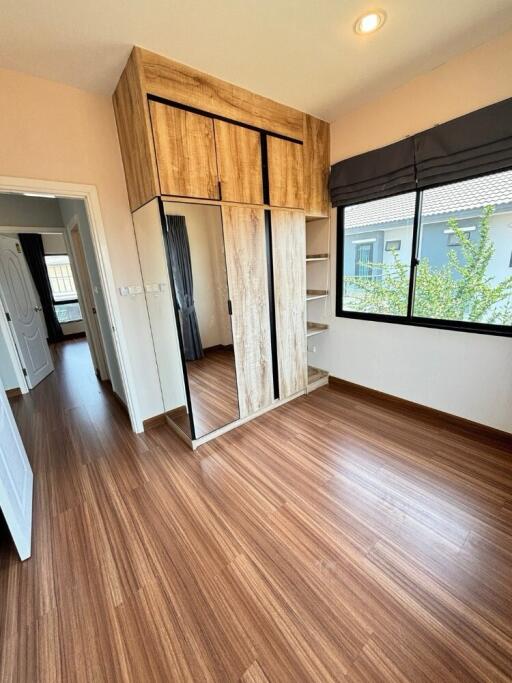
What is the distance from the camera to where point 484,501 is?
5.45 ft

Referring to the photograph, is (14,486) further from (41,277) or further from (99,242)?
(41,277)

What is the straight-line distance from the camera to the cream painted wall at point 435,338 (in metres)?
1.87

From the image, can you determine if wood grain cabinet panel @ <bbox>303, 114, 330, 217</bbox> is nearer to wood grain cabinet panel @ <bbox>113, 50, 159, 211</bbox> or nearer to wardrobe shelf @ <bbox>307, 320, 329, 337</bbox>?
wardrobe shelf @ <bbox>307, 320, 329, 337</bbox>

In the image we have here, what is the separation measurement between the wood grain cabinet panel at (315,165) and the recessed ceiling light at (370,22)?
0.94 meters

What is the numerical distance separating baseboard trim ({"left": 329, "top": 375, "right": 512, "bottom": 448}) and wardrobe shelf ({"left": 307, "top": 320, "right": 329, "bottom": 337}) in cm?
59

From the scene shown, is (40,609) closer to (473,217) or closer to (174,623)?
(174,623)

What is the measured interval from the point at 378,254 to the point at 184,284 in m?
1.90

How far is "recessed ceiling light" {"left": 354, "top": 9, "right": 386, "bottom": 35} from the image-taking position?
153cm

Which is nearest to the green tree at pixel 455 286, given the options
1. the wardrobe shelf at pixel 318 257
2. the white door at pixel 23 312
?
the wardrobe shelf at pixel 318 257

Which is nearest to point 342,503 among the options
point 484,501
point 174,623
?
point 484,501

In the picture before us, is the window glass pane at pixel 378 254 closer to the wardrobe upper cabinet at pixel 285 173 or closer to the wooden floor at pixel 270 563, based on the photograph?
the wardrobe upper cabinet at pixel 285 173

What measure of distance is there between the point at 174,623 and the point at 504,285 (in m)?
2.88

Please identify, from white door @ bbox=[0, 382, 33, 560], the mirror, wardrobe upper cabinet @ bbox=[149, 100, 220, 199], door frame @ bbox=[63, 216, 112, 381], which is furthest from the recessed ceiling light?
door frame @ bbox=[63, 216, 112, 381]

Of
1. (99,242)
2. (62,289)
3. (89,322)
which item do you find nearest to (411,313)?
(99,242)
